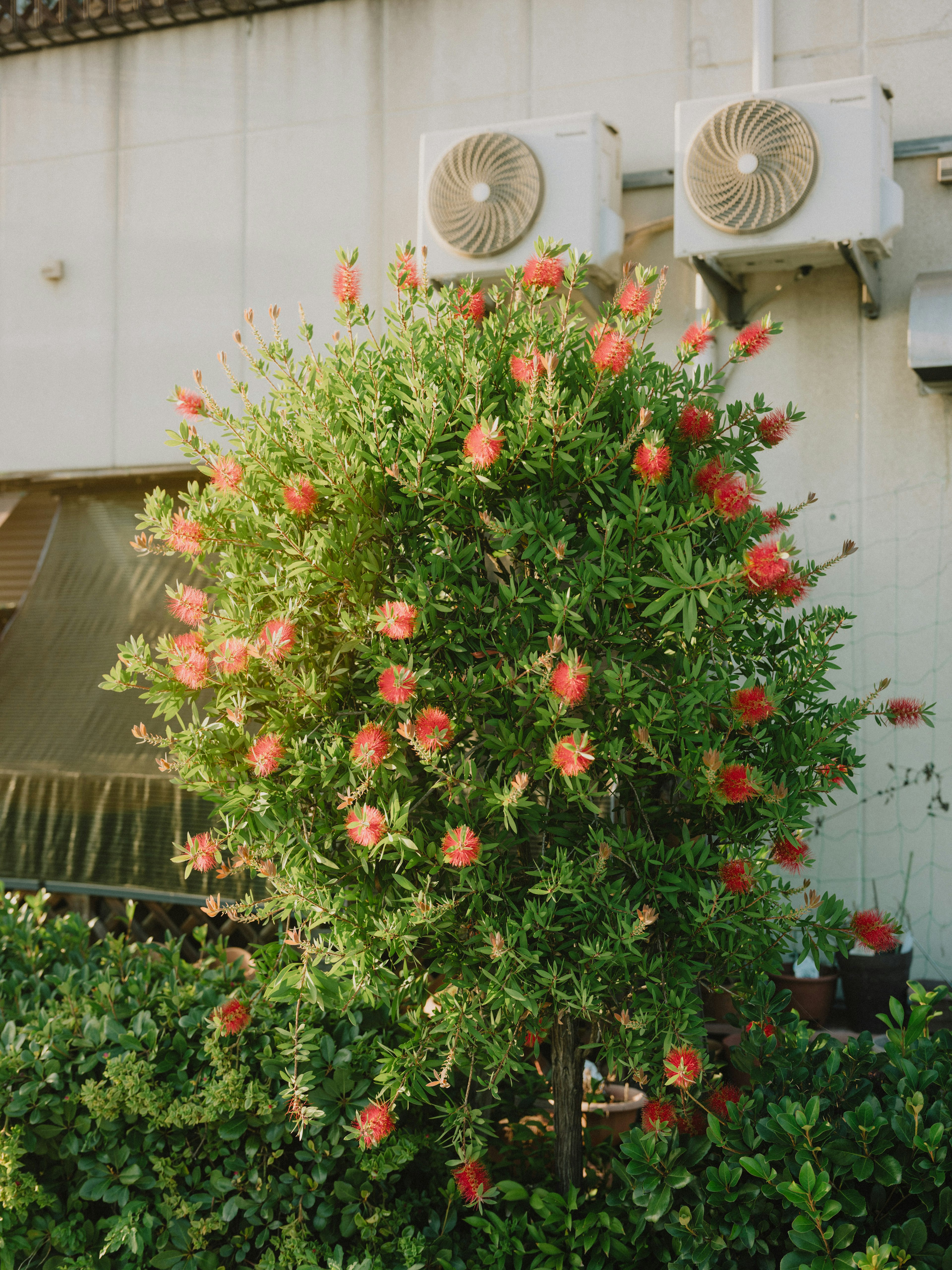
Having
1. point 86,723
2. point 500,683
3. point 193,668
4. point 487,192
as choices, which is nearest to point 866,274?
point 487,192

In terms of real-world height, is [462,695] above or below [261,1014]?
above

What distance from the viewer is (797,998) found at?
421 cm

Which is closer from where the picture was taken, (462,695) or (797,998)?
(462,695)

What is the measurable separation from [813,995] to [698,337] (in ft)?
9.34

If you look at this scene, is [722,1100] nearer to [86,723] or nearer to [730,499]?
[730,499]

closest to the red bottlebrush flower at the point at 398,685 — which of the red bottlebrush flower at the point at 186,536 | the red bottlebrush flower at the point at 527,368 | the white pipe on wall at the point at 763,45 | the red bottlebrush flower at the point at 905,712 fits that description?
the red bottlebrush flower at the point at 186,536

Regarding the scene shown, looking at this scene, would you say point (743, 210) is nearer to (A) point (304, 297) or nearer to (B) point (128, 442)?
(A) point (304, 297)

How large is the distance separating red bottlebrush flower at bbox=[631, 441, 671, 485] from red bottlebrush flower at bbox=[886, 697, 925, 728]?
0.90 m

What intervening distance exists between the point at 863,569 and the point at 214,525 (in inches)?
120

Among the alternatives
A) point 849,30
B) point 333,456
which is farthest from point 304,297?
point 333,456

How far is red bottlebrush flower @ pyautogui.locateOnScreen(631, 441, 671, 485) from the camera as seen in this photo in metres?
2.37

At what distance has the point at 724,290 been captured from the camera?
470cm

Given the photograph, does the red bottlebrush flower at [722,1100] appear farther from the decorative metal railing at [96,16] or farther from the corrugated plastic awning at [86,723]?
the decorative metal railing at [96,16]

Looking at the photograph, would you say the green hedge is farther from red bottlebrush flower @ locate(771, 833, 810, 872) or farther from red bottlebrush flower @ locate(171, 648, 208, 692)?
red bottlebrush flower @ locate(171, 648, 208, 692)
